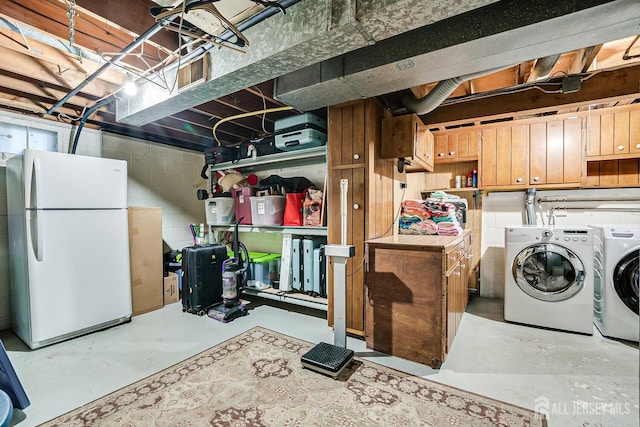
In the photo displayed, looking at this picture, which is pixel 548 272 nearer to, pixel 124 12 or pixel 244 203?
pixel 244 203

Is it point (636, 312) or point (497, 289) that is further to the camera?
point (497, 289)

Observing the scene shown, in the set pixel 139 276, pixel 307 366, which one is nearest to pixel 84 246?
pixel 139 276

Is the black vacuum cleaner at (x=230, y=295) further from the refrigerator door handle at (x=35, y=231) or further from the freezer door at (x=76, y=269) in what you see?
the refrigerator door handle at (x=35, y=231)

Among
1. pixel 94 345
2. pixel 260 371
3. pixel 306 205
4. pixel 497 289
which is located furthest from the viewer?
pixel 497 289

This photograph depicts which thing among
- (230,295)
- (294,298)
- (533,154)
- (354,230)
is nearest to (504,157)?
(533,154)

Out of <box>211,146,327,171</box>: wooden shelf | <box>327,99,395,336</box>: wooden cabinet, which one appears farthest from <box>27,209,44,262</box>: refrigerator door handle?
<box>327,99,395,336</box>: wooden cabinet

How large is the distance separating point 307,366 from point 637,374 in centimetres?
211

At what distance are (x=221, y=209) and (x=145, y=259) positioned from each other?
1.12 metres

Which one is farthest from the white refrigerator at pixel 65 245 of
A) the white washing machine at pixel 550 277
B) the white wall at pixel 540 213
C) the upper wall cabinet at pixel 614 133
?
the upper wall cabinet at pixel 614 133

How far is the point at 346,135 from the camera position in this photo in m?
2.91

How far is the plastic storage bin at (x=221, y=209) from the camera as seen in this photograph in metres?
4.13

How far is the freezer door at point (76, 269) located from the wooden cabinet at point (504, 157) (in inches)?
173

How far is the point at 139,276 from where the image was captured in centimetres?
352

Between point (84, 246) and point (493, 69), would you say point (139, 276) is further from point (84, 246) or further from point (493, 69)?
point (493, 69)
